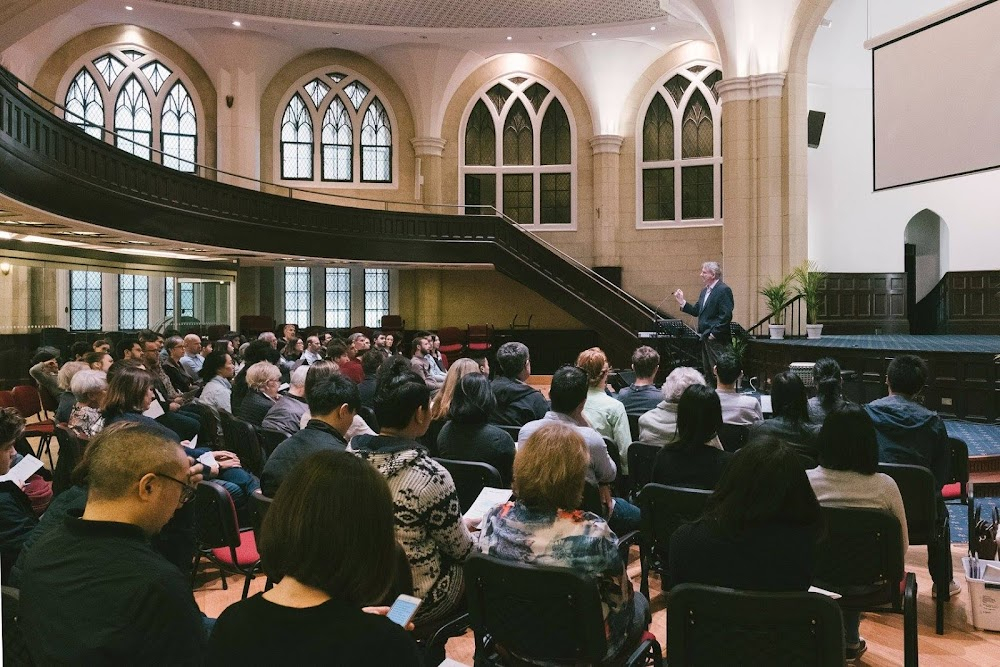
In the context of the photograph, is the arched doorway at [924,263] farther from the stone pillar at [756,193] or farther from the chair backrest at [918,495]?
the chair backrest at [918,495]

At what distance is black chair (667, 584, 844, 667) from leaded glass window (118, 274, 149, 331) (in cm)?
1479


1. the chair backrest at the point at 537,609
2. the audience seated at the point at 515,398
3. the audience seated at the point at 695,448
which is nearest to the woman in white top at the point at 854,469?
the audience seated at the point at 695,448

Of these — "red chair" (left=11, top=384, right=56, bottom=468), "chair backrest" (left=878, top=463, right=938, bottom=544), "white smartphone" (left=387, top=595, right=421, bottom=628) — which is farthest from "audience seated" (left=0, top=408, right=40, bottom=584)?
"red chair" (left=11, top=384, right=56, bottom=468)

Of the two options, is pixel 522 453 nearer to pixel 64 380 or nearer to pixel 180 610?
pixel 180 610

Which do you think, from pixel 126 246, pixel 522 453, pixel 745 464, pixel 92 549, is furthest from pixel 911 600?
pixel 126 246

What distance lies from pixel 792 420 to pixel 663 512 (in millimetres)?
1217

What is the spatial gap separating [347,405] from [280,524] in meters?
2.34

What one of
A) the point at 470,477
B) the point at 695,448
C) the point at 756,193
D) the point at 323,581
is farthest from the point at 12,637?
the point at 756,193

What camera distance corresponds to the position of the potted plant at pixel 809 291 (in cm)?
1325

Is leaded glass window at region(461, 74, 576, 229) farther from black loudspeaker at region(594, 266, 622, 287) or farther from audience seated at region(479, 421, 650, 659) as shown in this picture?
audience seated at region(479, 421, 650, 659)

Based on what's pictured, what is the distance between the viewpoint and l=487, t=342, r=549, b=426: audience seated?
18.3ft

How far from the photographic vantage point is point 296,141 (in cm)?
2053

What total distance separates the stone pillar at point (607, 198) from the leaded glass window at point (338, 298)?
Result: 260 inches

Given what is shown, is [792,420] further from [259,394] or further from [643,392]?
[259,394]
